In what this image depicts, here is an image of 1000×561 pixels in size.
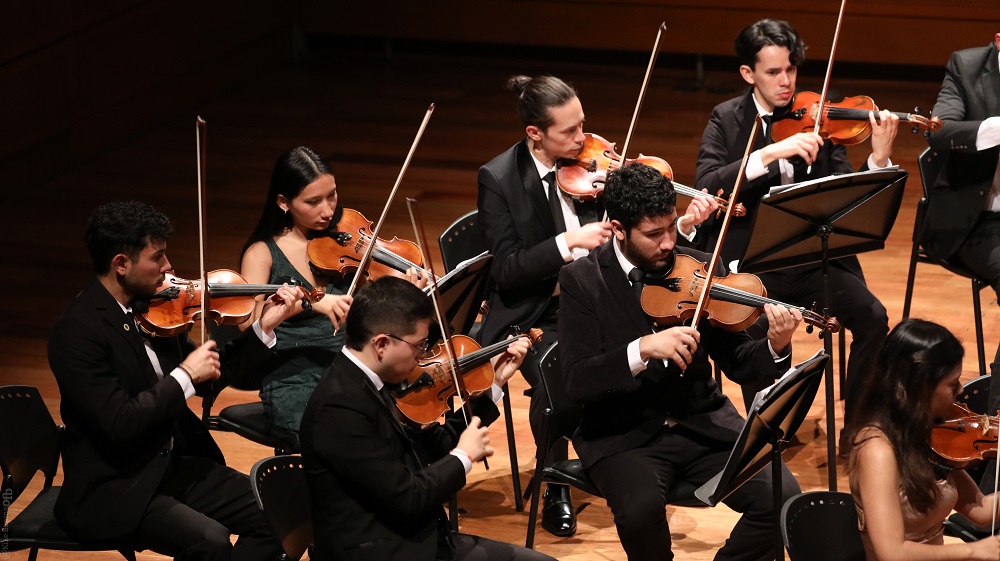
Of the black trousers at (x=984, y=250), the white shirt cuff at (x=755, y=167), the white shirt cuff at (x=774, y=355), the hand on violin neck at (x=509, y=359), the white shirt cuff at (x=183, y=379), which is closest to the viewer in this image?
the white shirt cuff at (x=183, y=379)

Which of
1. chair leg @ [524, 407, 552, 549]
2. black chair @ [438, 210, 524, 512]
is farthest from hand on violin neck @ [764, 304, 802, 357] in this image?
black chair @ [438, 210, 524, 512]

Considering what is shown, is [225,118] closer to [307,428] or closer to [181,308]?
[181,308]

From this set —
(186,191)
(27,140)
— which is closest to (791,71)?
(186,191)

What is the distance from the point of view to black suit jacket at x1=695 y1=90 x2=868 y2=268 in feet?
13.1

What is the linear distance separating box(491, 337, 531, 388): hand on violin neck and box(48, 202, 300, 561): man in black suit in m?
0.65

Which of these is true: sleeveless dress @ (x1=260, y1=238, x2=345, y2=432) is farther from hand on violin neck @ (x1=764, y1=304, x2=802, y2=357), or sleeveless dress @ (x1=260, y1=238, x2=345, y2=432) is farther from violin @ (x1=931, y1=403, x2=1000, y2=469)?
violin @ (x1=931, y1=403, x2=1000, y2=469)

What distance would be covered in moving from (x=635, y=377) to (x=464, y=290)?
60 cm

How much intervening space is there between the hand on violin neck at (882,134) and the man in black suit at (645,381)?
36.9 inches

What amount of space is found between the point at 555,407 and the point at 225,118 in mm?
4945

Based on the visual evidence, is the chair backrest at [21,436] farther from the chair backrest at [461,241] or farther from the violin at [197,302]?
the chair backrest at [461,241]

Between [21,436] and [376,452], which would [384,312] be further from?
[21,436]

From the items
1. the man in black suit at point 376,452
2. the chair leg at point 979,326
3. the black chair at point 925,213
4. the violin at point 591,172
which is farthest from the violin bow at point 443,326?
the chair leg at point 979,326

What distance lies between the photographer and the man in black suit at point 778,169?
390 cm

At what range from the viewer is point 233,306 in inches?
124
